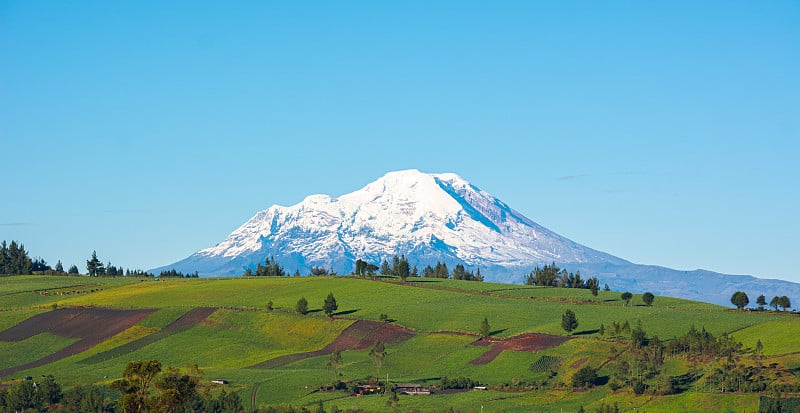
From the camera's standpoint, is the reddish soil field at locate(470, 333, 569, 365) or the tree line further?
the reddish soil field at locate(470, 333, 569, 365)

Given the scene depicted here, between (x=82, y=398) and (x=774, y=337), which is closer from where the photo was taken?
(x=82, y=398)

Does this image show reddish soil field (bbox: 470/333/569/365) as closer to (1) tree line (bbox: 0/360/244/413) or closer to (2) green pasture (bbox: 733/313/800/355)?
(2) green pasture (bbox: 733/313/800/355)

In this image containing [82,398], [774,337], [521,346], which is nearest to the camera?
[82,398]

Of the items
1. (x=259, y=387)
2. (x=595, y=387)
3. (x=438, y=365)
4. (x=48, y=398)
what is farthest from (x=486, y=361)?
(x=48, y=398)

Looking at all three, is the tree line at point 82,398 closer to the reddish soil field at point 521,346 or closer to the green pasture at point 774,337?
the reddish soil field at point 521,346

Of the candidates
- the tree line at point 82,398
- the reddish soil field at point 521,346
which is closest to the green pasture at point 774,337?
the reddish soil field at point 521,346

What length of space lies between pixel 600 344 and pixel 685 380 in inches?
909

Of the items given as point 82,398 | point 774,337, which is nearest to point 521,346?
point 774,337

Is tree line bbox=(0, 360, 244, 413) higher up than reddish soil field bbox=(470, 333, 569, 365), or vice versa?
reddish soil field bbox=(470, 333, 569, 365)

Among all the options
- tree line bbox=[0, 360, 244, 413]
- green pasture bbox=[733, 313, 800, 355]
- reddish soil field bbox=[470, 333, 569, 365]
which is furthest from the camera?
reddish soil field bbox=[470, 333, 569, 365]

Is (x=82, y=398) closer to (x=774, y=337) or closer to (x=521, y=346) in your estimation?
(x=521, y=346)

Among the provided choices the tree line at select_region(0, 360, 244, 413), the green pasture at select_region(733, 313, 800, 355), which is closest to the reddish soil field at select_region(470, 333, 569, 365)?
the green pasture at select_region(733, 313, 800, 355)

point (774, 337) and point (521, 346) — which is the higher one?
point (774, 337)

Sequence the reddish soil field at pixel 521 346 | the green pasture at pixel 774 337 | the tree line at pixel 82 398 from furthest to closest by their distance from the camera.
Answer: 1. the reddish soil field at pixel 521 346
2. the green pasture at pixel 774 337
3. the tree line at pixel 82 398
